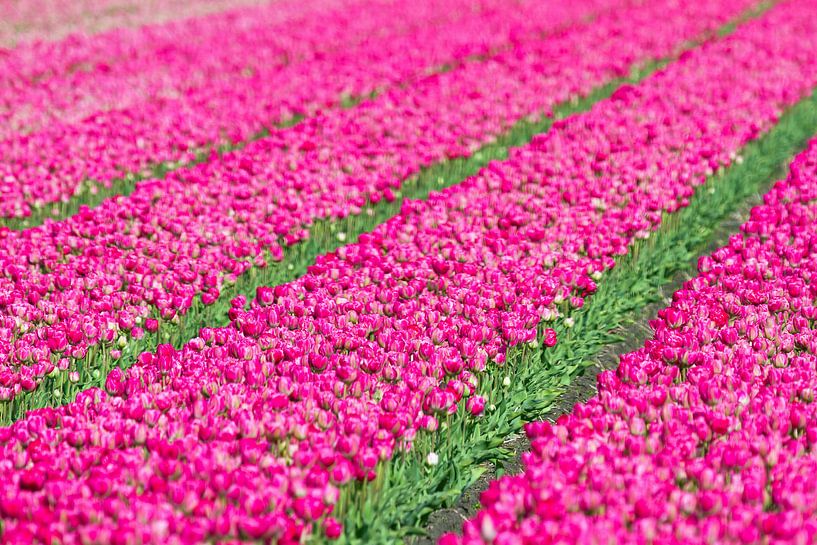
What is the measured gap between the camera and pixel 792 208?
23.2ft

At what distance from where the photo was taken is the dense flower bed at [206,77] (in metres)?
9.02

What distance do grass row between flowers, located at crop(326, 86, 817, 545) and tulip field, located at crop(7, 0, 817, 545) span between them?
0.08 feet

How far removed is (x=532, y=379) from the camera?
17.0 ft

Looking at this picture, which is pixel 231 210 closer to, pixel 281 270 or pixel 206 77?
pixel 281 270

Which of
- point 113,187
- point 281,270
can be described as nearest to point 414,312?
point 281,270

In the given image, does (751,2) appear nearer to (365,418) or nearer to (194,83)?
(194,83)

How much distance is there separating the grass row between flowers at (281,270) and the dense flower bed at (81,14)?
10763 millimetres

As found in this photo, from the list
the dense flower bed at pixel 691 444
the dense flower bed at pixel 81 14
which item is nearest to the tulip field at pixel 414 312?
the dense flower bed at pixel 691 444

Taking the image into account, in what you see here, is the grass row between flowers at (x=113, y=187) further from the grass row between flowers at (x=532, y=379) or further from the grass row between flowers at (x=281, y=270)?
the grass row between flowers at (x=532, y=379)

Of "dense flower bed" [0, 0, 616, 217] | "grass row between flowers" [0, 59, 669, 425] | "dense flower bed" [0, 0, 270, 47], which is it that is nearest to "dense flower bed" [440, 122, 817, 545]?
"grass row between flowers" [0, 59, 669, 425]

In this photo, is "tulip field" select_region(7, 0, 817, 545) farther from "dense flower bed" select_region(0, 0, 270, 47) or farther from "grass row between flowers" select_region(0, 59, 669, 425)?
"dense flower bed" select_region(0, 0, 270, 47)

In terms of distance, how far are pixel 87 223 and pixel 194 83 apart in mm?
6173

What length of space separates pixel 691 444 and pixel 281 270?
3652 mm

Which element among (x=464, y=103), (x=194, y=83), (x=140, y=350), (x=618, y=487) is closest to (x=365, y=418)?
(x=618, y=487)
